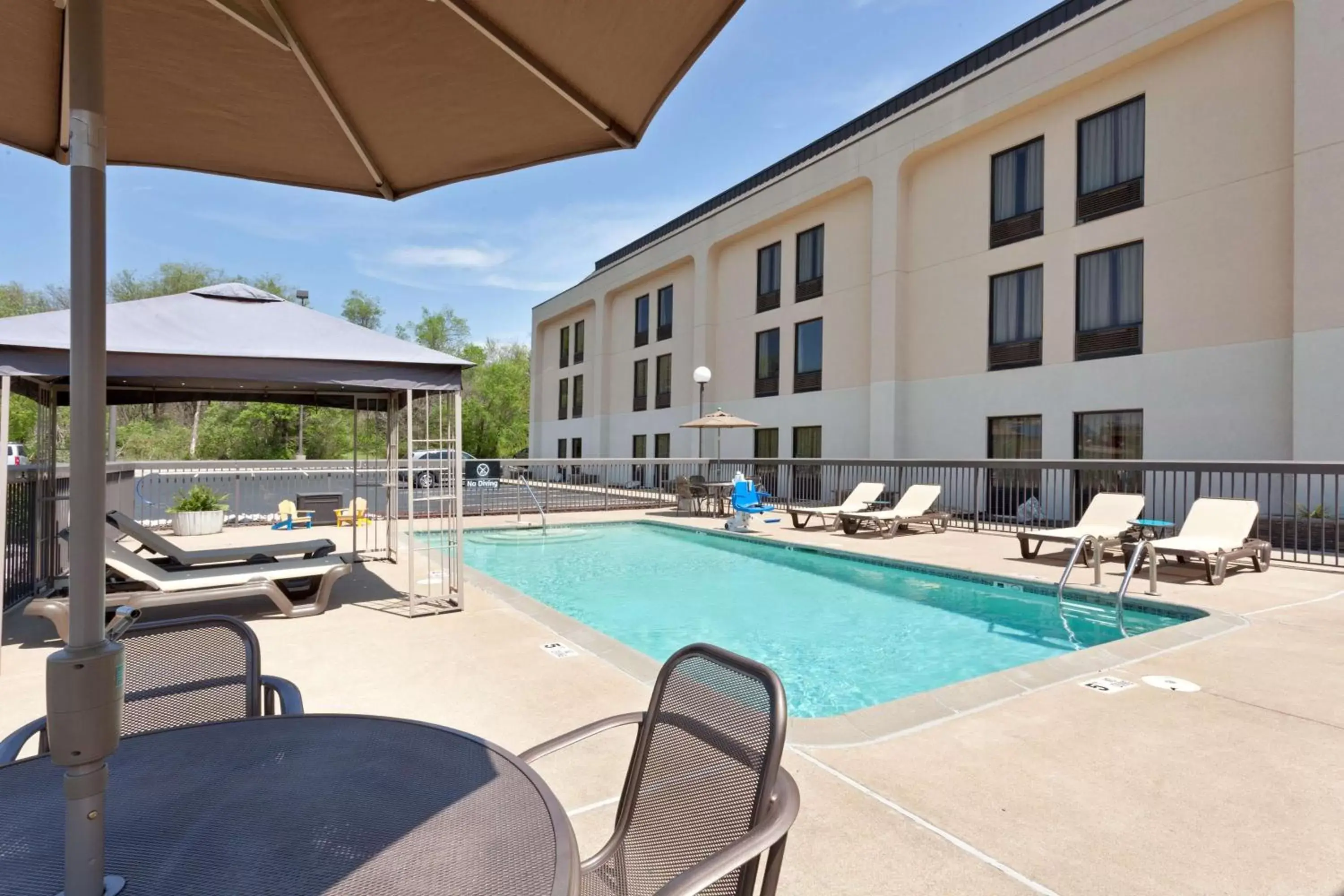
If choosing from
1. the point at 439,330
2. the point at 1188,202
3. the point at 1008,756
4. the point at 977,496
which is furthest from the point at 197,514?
the point at 439,330

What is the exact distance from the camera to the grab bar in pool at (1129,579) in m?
6.09

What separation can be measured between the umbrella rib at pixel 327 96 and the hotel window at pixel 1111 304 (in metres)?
14.2

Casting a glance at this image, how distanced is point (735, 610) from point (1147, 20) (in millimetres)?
13308

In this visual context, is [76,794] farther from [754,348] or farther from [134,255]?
[134,255]

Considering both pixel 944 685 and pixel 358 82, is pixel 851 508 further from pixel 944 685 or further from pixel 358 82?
pixel 358 82

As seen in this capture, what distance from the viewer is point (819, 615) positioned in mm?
7059

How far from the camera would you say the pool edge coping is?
3.36m

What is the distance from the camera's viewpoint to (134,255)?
34.7 metres

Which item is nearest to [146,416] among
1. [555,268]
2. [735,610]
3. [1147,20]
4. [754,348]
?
[555,268]

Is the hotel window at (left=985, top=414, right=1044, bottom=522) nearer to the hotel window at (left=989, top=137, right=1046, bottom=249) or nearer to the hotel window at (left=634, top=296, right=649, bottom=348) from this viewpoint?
the hotel window at (left=989, top=137, right=1046, bottom=249)

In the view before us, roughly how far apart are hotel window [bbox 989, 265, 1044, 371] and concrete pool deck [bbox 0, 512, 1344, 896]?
10385mm

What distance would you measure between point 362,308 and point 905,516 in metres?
42.3

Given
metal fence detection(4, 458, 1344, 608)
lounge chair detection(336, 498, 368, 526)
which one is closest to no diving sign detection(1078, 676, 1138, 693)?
metal fence detection(4, 458, 1344, 608)

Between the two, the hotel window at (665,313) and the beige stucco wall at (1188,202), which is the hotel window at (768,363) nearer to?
the hotel window at (665,313)
